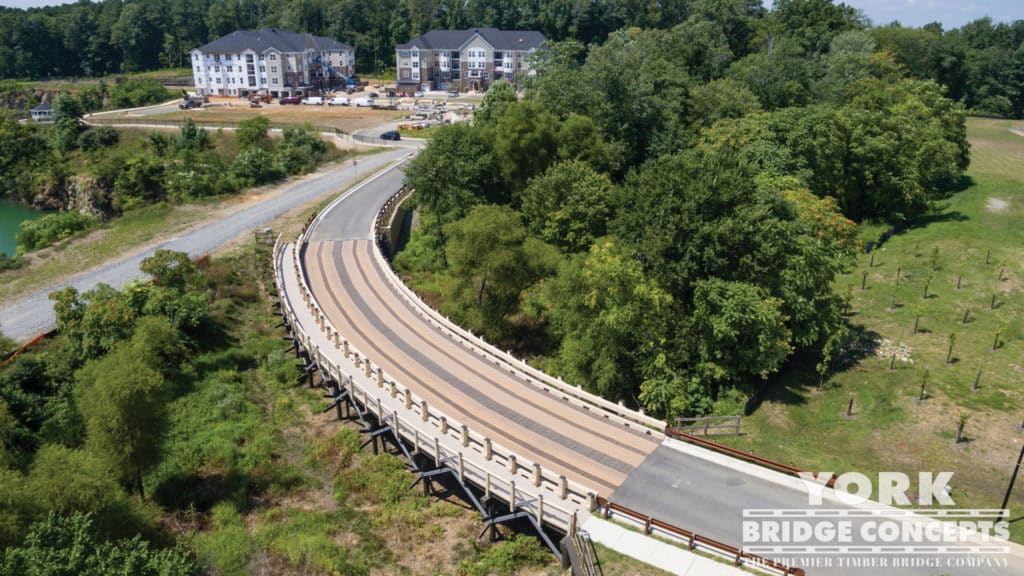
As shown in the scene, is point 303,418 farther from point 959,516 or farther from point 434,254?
point 959,516

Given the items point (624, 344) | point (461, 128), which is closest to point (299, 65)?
point (461, 128)

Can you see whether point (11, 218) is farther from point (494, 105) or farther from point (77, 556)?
point (77, 556)

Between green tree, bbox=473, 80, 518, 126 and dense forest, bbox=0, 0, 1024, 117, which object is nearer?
green tree, bbox=473, 80, 518, 126

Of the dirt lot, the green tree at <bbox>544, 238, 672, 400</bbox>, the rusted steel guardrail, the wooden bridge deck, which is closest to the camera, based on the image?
the rusted steel guardrail

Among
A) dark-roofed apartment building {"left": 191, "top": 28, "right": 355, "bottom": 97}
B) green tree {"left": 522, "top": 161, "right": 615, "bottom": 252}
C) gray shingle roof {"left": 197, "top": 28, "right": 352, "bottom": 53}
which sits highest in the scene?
gray shingle roof {"left": 197, "top": 28, "right": 352, "bottom": 53}

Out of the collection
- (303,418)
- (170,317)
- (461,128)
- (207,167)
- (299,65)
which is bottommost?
(303,418)

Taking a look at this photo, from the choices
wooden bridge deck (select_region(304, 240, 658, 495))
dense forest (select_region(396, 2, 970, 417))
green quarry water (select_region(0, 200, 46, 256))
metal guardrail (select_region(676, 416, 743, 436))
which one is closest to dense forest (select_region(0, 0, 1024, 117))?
dense forest (select_region(396, 2, 970, 417))

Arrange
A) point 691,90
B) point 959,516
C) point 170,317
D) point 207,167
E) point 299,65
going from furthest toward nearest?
point 299,65 → point 207,167 → point 691,90 → point 170,317 → point 959,516

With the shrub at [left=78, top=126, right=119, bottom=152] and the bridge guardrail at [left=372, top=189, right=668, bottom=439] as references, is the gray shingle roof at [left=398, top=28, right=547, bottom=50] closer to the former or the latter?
the shrub at [left=78, top=126, right=119, bottom=152]
